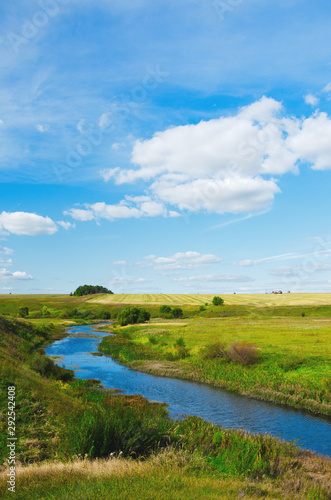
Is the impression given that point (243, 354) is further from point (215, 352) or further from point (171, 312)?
point (171, 312)

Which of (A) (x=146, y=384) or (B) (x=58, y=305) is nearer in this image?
(A) (x=146, y=384)

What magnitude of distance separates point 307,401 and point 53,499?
21692 mm

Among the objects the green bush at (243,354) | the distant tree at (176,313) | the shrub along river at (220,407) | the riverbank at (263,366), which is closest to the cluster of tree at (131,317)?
the distant tree at (176,313)

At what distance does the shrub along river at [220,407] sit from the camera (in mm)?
19484

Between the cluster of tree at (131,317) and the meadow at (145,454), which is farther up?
the meadow at (145,454)

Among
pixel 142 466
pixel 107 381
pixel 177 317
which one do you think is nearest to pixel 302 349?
pixel 107 381

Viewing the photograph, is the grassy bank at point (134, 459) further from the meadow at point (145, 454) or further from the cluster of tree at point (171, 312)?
the cluster of tree at point (171, 312)

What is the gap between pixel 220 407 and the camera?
24.5m

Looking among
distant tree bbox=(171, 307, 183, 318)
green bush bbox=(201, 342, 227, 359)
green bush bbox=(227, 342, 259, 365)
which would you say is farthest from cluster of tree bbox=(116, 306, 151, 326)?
green bush bbox=(227, 342, 259, 365)

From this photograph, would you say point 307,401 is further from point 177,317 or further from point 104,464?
point 177,317

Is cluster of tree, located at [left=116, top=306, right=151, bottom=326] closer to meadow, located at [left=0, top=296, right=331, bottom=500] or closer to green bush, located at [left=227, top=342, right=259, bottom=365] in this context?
green bush, located at [left=227, top=342, right=259, bottom=365]

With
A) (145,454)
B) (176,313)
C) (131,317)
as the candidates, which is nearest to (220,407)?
(145,454)

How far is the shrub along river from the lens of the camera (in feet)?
63.9

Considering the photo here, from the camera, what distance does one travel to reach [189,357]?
41344mm
